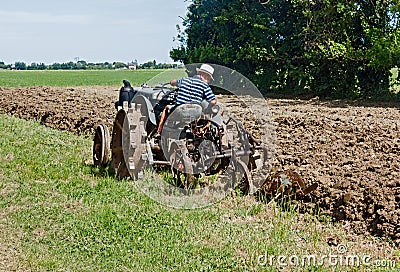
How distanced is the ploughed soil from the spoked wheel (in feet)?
8.62

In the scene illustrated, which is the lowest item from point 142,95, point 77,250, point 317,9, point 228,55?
point 77,250

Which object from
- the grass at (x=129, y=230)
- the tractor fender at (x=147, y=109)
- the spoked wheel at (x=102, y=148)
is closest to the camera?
the grass at (x=129, y=230)

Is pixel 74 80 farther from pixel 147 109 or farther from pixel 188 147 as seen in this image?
pixel 188 147

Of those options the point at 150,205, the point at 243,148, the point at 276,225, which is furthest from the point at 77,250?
the point at 243,148

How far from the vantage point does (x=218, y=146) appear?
7012 millimetres

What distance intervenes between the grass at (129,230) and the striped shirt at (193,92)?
1414 mm

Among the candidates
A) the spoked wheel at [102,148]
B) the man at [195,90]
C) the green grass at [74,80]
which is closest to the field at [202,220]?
the spoked wheel at [102,148]

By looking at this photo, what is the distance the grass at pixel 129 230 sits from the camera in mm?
5137

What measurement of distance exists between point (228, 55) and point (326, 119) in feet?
35.7

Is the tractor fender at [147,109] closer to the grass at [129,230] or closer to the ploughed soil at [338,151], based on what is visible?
the grass at [129,230]

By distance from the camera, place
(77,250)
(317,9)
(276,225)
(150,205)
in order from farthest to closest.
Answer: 1. (317,9)
2. (150,205)
3. (276,225)
4. (77,250)

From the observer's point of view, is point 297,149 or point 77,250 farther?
point 297,149

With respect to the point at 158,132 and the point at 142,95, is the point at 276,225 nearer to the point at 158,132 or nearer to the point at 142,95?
the point at 158,132

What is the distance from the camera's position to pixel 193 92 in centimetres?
700
